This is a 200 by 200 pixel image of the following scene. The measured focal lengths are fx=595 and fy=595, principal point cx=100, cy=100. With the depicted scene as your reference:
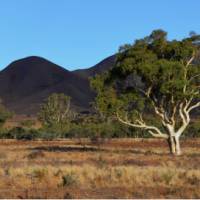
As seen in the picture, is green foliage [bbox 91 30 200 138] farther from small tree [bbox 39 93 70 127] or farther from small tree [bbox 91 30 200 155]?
small tree [bbox 39 93 70 127]

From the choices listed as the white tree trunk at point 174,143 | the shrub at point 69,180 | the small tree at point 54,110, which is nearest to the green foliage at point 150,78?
the white tree trunk at point 174,143

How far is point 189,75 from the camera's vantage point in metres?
44.3

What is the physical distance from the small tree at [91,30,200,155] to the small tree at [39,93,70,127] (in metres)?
54.8

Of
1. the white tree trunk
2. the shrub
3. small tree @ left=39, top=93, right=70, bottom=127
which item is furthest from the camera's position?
small tree @ left=39, top=93, right=70, bottom=127

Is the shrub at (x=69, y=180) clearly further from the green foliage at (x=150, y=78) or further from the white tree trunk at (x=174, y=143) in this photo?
the white tree trunk at (x=174, y=143)

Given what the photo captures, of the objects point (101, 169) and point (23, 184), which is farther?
point (101, 169)

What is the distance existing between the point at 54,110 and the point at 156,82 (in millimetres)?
60688

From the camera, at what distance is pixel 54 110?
102m

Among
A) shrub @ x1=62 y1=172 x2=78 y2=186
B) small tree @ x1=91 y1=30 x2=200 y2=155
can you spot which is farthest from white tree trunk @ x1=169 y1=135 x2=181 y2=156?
shrub @ x1=62 y1=172 x2=78 y2=186

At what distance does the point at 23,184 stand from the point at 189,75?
78.4 feet

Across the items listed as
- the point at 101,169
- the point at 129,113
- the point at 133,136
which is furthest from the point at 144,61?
the point at 133,136

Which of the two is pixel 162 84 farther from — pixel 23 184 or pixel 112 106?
pixel 23 184

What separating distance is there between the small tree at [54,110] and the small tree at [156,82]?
5476 cm

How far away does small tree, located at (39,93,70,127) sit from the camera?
101375 mm
